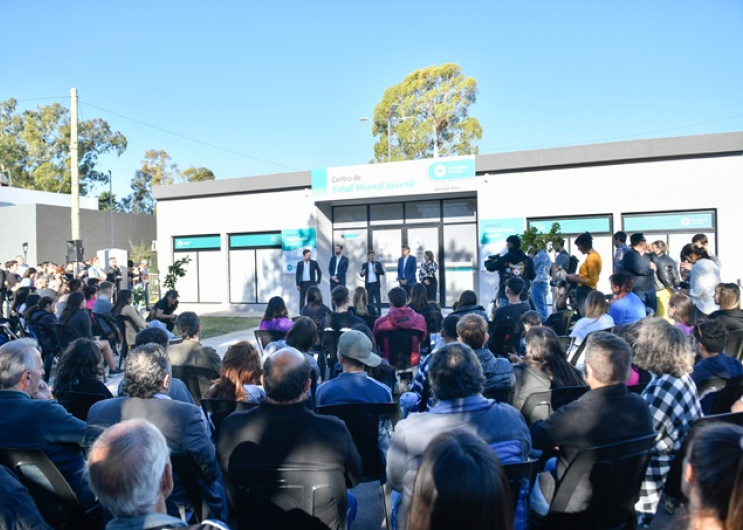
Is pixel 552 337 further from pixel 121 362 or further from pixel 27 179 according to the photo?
pixel 27 179

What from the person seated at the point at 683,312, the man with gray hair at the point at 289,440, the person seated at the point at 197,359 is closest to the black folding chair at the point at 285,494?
the man with gray hair at the point at 289,440

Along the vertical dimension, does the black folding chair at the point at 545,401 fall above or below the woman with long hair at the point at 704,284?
below

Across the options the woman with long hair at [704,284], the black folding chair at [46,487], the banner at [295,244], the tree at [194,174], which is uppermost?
the tree at [194,174]

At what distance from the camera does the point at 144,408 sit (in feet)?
9.00

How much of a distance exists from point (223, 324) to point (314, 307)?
803 cm

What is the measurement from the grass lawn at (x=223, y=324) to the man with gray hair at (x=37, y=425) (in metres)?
9.68

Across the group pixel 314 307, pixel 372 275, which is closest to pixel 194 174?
pixel 372 275

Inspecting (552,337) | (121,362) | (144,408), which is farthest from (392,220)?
(144,408)

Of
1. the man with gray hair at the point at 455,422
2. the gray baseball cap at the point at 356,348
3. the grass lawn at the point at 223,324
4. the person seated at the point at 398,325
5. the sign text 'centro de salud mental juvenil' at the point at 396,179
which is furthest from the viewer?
the sign text 'centro de salud mental juvenil' at the point at 396,179

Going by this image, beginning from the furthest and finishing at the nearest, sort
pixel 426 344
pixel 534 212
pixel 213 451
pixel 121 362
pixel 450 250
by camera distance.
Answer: pixel 450 250
pixel 534 212
pixel 121 362
pixel 426 344
pixel 213 451

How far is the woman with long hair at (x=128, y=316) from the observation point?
8.05m

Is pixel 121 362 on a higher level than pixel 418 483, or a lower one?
lower

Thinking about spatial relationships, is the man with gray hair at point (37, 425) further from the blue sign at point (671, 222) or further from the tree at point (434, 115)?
the tree at point (434, 115)

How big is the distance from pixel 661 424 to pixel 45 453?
2974 millimetres
